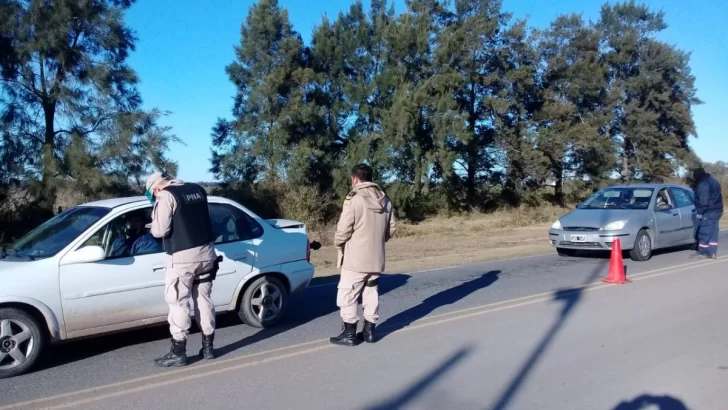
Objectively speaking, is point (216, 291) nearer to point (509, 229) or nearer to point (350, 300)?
point (350, 300)

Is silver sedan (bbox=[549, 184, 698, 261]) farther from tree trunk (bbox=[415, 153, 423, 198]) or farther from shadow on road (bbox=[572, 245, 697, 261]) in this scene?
tree trunk (bbox=[415, 153, 423, 198])

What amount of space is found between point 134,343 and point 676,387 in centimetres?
514

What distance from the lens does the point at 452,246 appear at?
62.6 ft

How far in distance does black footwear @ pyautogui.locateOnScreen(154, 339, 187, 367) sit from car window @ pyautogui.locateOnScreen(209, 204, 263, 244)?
1.48 m

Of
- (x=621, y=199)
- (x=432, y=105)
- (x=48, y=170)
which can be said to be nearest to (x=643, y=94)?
(x=432, y=105)

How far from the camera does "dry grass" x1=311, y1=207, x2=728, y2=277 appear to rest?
14.9m

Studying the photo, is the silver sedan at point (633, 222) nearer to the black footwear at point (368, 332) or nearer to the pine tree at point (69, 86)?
the black footwear at point (368, 332)

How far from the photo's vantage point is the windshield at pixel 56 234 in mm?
6258

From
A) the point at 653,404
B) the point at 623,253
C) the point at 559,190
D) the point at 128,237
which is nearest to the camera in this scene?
the point at 653,404

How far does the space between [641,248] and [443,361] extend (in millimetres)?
8611

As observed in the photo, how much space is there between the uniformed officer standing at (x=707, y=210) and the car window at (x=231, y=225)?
9531mm

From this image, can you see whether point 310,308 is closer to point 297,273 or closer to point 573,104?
point 297,273

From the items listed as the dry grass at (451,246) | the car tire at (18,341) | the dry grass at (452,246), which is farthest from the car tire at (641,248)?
the car tire at (18,341)

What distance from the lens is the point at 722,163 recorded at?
68.1 m
